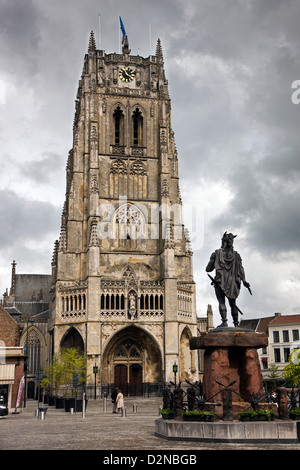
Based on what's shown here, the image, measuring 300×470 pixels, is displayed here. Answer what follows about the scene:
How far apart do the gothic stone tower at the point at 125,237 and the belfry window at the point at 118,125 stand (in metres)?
0.12

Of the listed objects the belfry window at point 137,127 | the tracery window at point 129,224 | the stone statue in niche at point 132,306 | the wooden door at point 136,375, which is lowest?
the wooden door at point 136,375

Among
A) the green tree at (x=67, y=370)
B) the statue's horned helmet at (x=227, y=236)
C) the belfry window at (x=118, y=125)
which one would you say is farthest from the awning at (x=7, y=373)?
the belfry window at (x=118, y=125)

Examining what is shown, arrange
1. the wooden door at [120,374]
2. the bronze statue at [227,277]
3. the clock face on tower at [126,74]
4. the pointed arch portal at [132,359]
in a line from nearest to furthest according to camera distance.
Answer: the bronze statue at [227,277], the pointed arch portal at [132,359], the wooden door at [120,374], the clock face on tower at [126,74]

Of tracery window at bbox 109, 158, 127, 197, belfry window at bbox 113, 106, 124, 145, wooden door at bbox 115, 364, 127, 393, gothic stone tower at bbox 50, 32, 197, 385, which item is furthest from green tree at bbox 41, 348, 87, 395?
belfry window at bbox 113, 106, 124, 145

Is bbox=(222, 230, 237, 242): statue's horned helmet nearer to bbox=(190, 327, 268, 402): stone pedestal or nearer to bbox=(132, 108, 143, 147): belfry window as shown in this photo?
bbox=(190, 327, 268, 402): stone pedestal

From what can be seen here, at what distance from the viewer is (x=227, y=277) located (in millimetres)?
17438

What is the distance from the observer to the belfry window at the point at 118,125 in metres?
58.8

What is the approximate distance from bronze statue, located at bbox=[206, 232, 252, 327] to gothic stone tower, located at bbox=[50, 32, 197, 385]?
31.9 m

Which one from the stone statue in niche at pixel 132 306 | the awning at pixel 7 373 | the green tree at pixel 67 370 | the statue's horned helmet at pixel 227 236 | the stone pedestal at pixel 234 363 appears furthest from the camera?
the stone statue in niche at pixel 132 306

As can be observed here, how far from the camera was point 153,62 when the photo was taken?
6188cm

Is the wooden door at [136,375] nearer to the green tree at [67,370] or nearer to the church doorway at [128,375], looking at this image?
the church doorway at [128,375]

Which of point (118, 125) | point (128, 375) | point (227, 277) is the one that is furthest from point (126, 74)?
point (227, 277)
